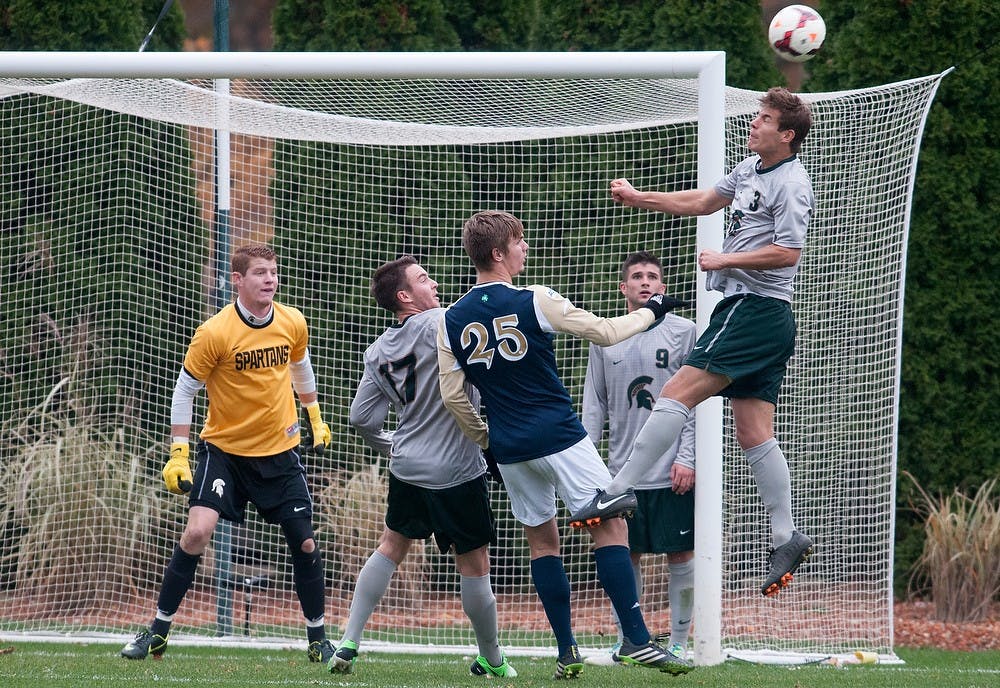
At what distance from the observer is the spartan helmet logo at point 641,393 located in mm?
6238

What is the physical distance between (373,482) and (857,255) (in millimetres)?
3573

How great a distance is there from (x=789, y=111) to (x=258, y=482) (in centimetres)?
324

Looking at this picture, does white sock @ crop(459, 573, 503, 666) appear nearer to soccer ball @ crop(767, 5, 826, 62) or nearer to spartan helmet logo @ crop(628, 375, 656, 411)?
spartan helmet logo @ crop(628, 375, 656, 411)

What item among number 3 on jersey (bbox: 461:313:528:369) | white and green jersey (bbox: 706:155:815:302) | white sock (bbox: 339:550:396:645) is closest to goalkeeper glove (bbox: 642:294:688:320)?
white and green jersey (bbox: 706:155:815:302)

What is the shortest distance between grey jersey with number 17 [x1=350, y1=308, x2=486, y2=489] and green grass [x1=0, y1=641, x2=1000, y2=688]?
0.91 meters

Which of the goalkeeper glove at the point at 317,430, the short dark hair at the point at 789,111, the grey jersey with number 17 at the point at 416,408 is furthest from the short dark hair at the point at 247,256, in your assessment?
the short dark hair at the point at 789,111

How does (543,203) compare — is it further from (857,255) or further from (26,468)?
(26,468)

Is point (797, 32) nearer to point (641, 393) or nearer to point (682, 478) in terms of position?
point (641, 393)

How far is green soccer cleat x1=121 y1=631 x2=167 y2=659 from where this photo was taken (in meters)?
6.13

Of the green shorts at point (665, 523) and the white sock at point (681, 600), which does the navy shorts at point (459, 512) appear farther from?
the white sock at point (681, 600)

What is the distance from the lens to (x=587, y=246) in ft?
27.7

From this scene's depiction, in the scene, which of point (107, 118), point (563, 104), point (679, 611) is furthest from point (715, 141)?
point (107, 118)

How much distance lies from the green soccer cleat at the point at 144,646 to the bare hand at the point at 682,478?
2751mm

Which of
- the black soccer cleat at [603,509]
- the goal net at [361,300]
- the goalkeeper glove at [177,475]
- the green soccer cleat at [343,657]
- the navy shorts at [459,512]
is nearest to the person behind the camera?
the black soccer cleat at [603,509]
